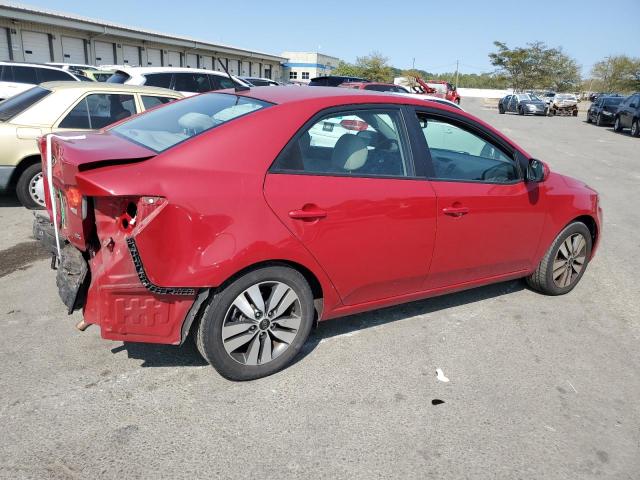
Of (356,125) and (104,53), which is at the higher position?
(104,53)

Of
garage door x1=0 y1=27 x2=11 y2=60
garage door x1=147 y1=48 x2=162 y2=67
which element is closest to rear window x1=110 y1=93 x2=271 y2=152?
garage door x1=0 y1=27 x2=11 y2=60

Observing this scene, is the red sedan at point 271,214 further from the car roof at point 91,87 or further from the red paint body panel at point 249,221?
the car roof at point 91,87

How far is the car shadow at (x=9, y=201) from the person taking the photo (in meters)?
6.68

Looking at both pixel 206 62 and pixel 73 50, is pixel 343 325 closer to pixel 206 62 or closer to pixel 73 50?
pixel 73 50

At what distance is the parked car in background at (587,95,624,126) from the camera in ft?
88.6

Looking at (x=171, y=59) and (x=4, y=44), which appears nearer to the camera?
(x=4, y=44)

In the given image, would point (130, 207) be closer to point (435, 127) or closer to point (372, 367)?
point (372, 367)

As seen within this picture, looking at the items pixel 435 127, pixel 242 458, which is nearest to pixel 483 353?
pixel 435 127

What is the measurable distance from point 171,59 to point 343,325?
142 ft

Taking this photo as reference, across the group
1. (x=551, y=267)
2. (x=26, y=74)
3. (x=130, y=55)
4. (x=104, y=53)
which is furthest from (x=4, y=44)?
(x=551, y=267)

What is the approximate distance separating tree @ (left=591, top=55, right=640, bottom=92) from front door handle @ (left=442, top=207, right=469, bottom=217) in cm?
7335

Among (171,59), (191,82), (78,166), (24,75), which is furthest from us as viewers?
(171,59)

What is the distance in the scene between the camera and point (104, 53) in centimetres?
3475

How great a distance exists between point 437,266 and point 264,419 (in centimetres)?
162
